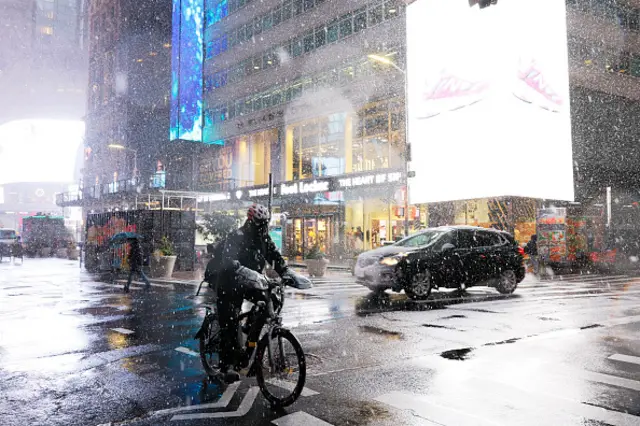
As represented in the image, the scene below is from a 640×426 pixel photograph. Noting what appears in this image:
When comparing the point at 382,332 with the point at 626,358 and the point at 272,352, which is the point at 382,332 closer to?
the point at 626,358

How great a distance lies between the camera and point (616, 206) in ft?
117

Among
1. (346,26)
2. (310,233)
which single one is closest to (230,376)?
(346,26)

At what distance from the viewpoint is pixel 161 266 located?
2139 cm

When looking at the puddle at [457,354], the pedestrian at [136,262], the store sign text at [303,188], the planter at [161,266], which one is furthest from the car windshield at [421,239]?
the store sign text at [303,188]

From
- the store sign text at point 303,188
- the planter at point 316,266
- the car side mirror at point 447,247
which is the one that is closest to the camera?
the car side mirror at point 447,247

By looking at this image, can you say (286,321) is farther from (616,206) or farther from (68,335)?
(616,206)

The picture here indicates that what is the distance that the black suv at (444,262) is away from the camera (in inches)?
516

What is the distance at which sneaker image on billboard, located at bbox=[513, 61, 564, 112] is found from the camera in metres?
26.7

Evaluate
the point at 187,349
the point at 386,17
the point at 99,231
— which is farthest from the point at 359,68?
the point at 187,349

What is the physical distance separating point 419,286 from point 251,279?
8.65 metres

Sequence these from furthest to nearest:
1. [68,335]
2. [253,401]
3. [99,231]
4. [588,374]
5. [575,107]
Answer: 1. [575,107]
2. [99,231]
3. [68,335]
4. [588,374]
5. [253,401]

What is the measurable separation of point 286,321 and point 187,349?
8.96 ft

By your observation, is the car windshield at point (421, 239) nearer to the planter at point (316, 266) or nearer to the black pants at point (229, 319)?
the planter at point (316, 266)

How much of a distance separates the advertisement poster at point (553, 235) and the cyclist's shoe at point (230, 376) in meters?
23.8
